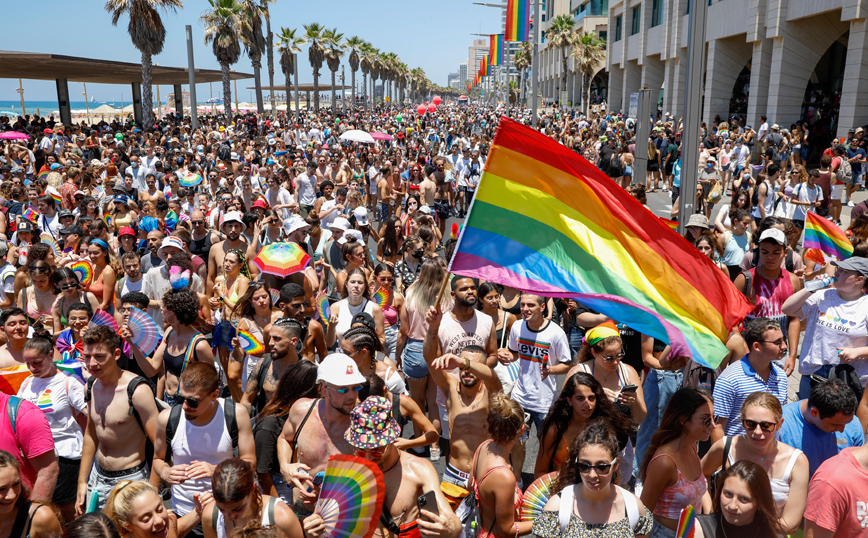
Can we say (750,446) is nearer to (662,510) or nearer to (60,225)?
(662,510)

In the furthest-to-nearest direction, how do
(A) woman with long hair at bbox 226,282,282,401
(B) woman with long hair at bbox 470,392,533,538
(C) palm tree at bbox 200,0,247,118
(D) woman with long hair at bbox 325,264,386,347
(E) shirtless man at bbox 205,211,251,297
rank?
(C) palm tree at bbox 200,0,247,118 < (E) shirtless man at bbox 205,211,251,297 < (D) woman with long hair at bbox 325,264,386,347 < (A) woman with long hair at bbox 226,282,282,401 < (B) woman with long hair at bbox 470,392,533,538

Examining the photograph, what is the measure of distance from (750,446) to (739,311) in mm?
939

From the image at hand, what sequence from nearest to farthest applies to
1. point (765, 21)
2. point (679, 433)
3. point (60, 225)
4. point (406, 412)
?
1. point (679, 433)
2. point (406, 412)
3. point (60, 225)
4. point (765, 21)

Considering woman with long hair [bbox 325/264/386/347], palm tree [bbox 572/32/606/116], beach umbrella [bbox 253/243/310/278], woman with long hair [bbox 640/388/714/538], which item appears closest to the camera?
woman with long hair [bbox 640/388/714/538]

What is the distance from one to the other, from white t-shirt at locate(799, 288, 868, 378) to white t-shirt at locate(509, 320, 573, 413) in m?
1.86

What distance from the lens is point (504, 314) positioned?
5.89m

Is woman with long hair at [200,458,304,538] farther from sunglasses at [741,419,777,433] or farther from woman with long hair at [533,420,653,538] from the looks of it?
sunglasses at [741,419,777,433]

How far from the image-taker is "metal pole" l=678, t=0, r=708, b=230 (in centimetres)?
703

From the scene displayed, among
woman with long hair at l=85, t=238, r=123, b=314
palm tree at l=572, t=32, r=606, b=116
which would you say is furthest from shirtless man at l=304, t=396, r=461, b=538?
palm tree at l=572, t=32, r=606, b=116

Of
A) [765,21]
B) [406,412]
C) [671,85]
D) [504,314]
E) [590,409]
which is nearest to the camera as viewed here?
[590,409]

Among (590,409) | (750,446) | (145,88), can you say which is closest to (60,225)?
(590,409)

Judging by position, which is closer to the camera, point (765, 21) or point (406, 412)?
point (406, 412)

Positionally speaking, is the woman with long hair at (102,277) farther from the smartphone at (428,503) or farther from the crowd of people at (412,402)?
the smartphone at (428,503)

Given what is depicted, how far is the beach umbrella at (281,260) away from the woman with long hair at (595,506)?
12.5 ft
